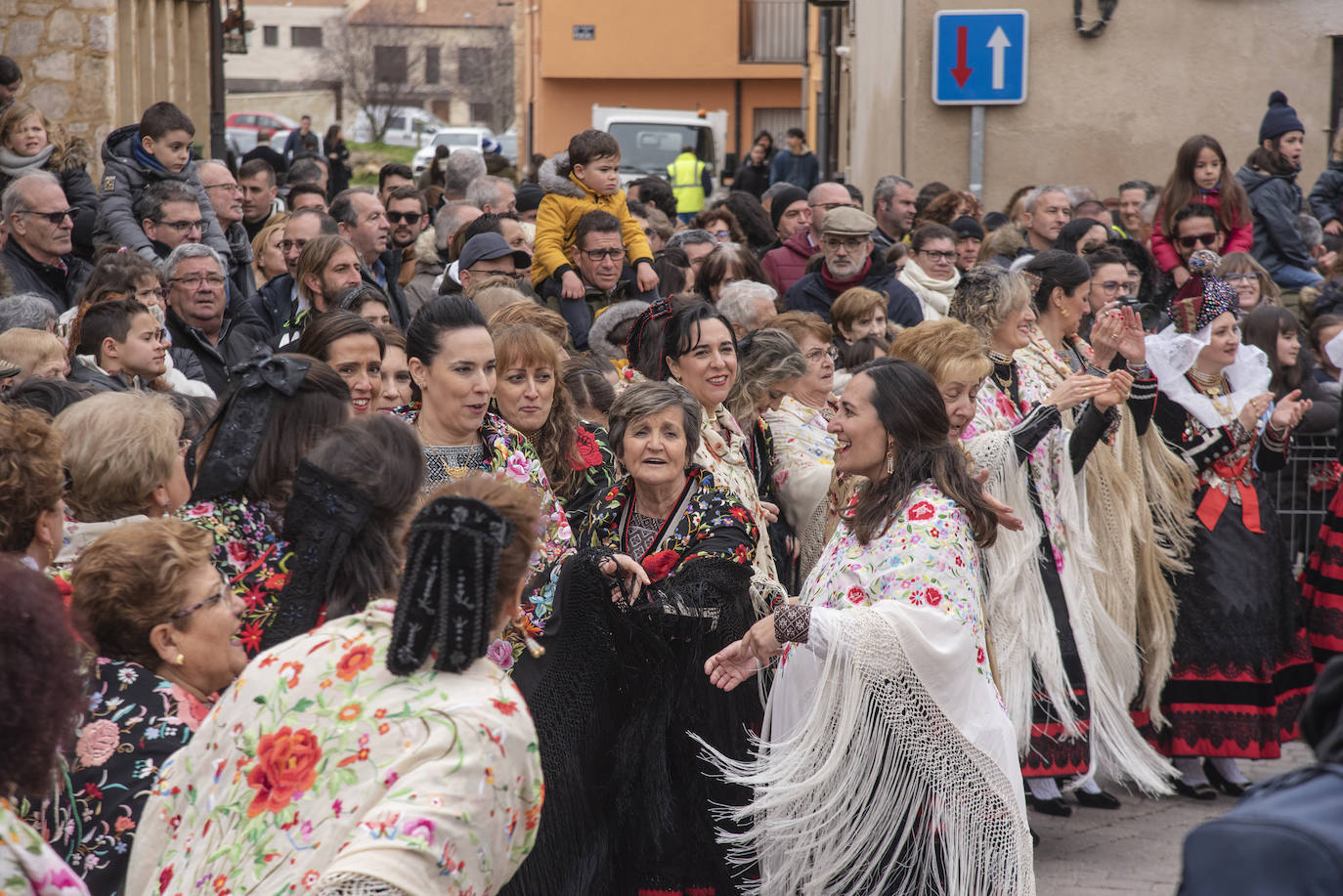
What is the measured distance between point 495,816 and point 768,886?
198 centimetres

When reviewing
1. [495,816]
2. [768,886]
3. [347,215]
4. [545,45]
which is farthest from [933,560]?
[545,45]

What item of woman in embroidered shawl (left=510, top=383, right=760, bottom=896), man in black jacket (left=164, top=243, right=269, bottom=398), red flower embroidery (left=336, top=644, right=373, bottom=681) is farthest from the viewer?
man in black jacket (left=164, top=243, right=269, bottom=398)

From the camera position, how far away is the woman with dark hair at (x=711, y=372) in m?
5.36

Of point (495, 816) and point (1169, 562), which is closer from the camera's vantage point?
point (495, 816)

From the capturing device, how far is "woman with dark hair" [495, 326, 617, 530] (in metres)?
5.08

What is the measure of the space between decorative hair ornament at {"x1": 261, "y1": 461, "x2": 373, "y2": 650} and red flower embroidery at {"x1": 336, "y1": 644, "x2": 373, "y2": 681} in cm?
53

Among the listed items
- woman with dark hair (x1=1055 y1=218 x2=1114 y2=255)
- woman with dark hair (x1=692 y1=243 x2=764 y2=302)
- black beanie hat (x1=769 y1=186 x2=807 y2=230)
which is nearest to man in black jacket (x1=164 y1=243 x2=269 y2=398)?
woman with dark hair (x1=692 y1=243 x2=764 y2=302)

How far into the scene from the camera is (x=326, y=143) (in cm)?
2158

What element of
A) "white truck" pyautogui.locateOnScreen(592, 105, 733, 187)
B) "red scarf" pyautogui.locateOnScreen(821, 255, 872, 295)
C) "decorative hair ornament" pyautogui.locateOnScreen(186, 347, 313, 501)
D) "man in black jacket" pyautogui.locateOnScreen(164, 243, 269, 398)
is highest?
"white truck" pyautogui.locateOnScreen(592, 105, 733, 187)

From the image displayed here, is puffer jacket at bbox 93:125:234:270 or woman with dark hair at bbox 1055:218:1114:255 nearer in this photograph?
puffer jacket at bbox 93:125:234:270

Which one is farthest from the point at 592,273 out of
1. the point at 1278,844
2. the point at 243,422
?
the point at 1278,844

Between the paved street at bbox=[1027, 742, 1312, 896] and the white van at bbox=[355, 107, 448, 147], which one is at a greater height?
the white van at bbox=[355, 107, 448, 147]

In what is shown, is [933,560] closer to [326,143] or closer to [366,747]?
[366,747]

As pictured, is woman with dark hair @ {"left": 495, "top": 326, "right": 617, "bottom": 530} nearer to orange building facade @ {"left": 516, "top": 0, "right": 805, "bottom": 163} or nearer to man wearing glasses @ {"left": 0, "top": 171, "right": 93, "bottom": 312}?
man wearing glasses @ {"left": 0, "top": 171, "right": 93, "bottom": 312}
